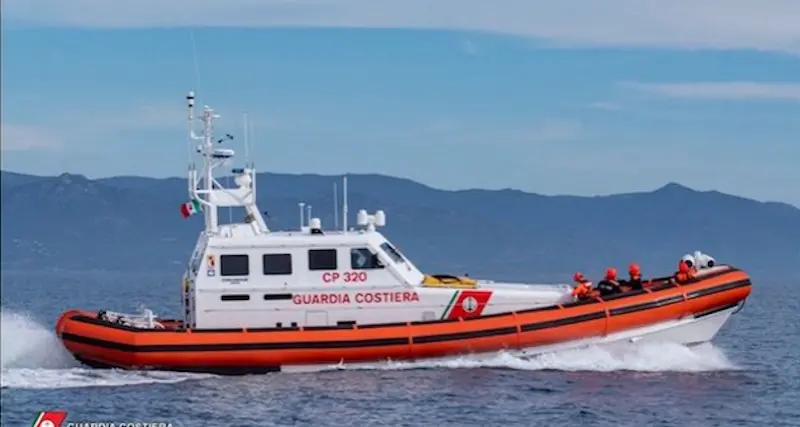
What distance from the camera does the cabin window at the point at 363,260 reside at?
2258 centimetres

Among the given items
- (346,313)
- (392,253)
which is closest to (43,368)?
(346,313)

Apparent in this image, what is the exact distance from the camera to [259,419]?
1903 cm

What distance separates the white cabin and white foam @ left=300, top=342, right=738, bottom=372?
2.55 ft

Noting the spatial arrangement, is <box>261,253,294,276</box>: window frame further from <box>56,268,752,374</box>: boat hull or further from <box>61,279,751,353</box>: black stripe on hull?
<box>61,279,751,353</box>: black stripe on hull

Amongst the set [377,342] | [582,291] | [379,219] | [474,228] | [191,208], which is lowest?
[377,342]

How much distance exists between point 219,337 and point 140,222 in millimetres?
134002

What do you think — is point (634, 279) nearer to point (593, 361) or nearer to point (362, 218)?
point (593, 361)

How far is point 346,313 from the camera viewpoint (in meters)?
22.5

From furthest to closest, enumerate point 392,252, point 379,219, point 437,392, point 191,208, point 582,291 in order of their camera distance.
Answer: point 191,208 < point 379,219 < point 392,252 < point 582,291 < point 437,392

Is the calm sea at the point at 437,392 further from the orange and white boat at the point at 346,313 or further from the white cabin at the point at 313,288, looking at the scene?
the white cabin at the point at 313,288

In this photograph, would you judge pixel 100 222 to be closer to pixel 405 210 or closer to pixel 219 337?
pixel 405 210

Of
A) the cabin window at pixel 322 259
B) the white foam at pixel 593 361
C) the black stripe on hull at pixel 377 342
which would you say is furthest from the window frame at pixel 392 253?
the white foam at pixel 593 361

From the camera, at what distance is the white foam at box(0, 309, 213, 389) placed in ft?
70.5

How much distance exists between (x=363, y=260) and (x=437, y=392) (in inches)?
118
